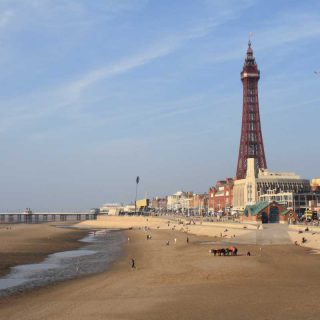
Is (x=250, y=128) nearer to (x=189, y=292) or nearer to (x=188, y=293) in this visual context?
(x=189, y=292)

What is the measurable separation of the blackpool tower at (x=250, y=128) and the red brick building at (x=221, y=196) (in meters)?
8.44

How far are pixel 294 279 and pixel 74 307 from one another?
12254mm

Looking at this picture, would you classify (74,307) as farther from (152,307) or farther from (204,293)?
(204,293)

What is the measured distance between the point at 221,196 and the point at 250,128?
75.3ft

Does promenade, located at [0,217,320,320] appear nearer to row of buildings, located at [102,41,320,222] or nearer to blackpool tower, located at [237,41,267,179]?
row of buildings, located at [102,41,320,222]

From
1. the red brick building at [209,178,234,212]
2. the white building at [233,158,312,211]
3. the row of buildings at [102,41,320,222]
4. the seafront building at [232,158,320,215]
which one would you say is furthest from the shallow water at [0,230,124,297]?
the red brick building at [209,178,234,212]

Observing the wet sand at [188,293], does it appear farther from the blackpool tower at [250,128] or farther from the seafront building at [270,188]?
the blackpool tower at [250,128]

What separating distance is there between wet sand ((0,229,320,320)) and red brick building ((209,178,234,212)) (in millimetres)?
104304

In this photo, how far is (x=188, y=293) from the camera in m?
22.6

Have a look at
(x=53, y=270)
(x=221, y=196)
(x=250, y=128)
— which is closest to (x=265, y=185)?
(x=250, y=128)

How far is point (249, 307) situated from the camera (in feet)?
62.4

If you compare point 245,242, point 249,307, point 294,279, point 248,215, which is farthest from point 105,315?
point 248,215

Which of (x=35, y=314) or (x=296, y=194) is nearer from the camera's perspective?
(x=35, y=314)

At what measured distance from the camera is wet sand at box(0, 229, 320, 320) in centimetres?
1856
